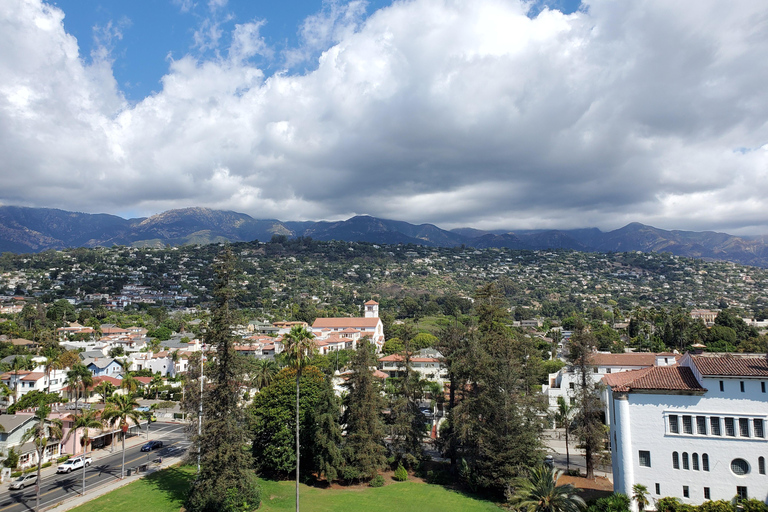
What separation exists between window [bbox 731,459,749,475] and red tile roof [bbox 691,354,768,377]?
472cm

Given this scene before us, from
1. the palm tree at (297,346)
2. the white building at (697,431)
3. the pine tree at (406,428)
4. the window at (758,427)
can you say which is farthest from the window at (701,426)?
the palm tree at (297,346)

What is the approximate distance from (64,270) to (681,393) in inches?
8869

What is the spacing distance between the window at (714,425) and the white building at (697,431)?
0.15 ft

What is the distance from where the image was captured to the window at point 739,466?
23.7 meters

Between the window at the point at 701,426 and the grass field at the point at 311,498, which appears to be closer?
the window at the point at 701,426

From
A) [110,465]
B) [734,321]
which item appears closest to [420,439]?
[110,465]

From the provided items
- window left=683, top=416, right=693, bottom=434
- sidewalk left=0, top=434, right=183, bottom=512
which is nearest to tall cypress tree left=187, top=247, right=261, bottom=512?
sidewalk left=0, top=434, right=183, bottom=512

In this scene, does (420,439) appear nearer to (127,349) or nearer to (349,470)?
(349,470)

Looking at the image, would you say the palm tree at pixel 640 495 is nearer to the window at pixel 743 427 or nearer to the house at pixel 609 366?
the window at pixel 743 427

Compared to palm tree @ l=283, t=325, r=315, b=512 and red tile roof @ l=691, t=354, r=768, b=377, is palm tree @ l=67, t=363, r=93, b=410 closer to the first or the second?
palm tree @ l=283, t=325, r=315, b=512

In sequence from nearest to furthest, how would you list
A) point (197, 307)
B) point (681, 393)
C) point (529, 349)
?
point (681, 393)
point (529, 349)
point (197, 307)

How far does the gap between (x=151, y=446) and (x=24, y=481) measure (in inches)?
398

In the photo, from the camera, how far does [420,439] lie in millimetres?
36031

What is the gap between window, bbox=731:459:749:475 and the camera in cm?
2368
